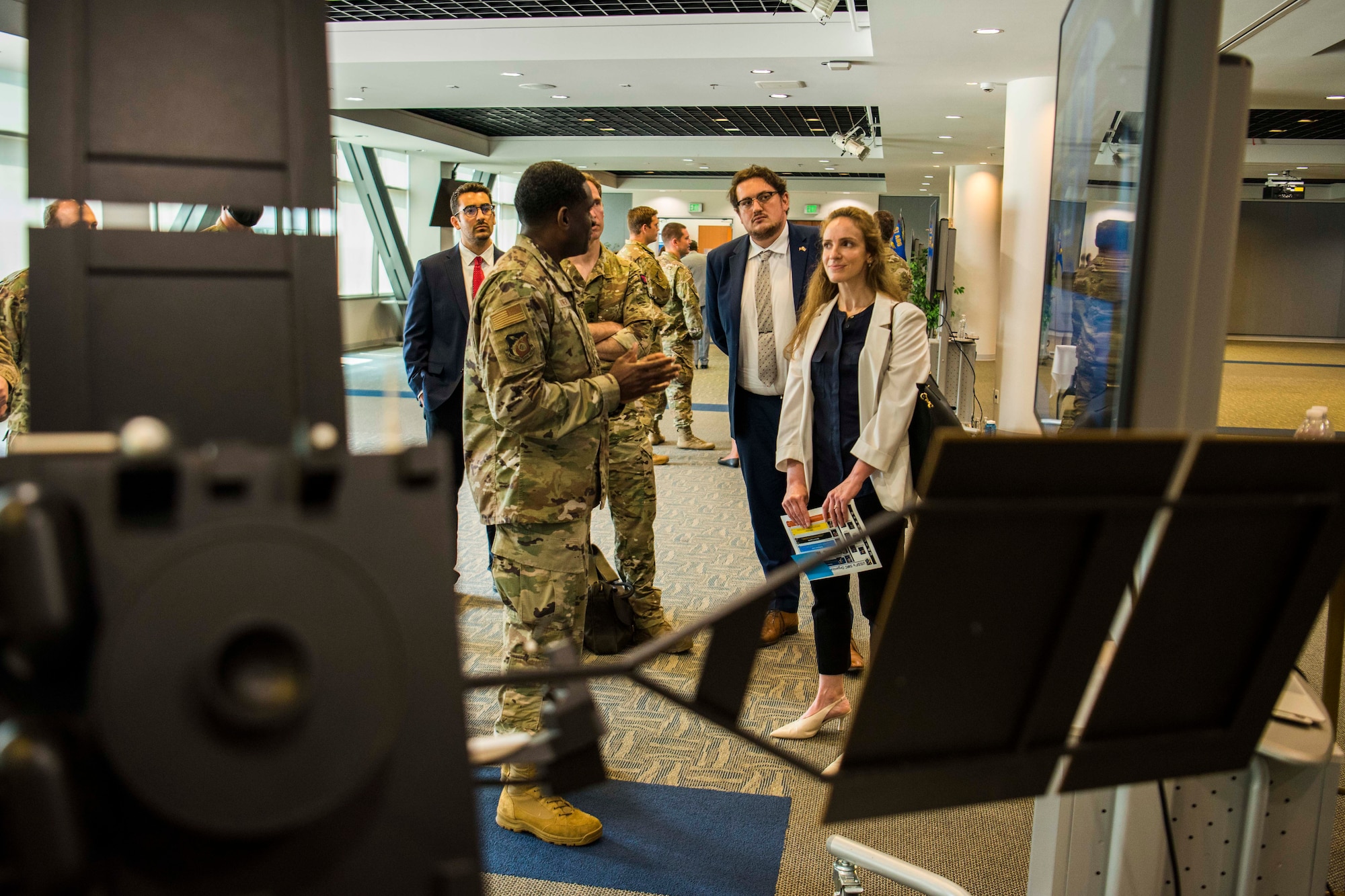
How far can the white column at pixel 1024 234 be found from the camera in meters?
7.65

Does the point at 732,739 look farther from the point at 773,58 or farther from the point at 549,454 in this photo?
the point at 773,58

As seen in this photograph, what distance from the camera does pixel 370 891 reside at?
1.74 ft

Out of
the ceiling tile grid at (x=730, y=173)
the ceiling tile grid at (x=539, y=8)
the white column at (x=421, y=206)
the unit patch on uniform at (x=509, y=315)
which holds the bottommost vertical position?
the unit patch on uniform at (x=509, y=315)

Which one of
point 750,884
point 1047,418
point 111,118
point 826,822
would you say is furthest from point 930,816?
point 111,118

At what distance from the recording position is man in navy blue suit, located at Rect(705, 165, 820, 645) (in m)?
3.00

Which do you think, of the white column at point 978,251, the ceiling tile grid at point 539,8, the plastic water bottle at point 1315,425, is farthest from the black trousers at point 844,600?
the white column at point 978,251

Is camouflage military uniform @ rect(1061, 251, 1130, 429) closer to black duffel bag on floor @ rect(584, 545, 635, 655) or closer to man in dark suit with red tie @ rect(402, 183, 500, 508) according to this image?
black duffel bag on floor @ rect(584, 545, 635, 655)

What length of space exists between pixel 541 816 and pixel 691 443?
4889 millimetres

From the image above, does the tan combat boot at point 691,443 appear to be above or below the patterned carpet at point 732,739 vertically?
above

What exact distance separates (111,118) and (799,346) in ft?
6.14

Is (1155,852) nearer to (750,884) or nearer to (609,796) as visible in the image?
(750,884)

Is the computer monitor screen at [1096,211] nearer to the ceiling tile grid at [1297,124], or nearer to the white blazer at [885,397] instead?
the white blazer at [885,397]

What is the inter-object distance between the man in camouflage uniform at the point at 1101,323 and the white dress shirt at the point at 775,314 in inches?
51.6

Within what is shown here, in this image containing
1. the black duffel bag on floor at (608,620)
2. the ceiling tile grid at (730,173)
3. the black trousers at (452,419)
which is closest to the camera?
the black duffel bag on floor at (608,620)
